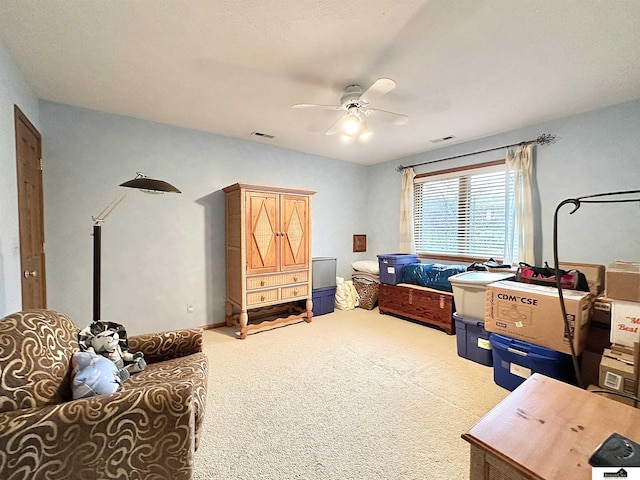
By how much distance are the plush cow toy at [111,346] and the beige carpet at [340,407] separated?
2.04 feet

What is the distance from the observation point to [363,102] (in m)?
2.27

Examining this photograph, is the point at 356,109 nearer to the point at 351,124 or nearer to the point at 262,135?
the point at 351,124

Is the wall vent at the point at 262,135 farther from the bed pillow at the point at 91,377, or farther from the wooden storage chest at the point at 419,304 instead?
the bed pillow at the point at 91,377

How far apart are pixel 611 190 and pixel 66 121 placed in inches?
216

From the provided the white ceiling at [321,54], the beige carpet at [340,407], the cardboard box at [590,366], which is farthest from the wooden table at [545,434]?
the white ceiling at [321,54]

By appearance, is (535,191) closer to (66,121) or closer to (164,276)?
(164,276)

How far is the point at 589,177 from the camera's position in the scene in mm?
2877

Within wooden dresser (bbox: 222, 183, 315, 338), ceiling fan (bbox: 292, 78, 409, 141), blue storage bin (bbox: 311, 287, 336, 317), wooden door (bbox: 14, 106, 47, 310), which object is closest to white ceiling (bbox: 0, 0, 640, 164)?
ceiling fan (bbox: 292, 78, 409, 141)

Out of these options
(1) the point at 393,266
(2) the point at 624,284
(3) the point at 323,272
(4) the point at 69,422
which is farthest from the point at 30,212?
(2) the point at 624,284

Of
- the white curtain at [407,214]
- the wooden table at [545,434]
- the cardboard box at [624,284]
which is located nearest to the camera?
the wooden table at [545,434]

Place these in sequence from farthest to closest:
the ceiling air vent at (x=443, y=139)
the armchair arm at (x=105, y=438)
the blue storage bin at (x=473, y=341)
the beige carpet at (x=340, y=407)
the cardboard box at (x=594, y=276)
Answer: the ceiling air vent at (x=443, y=139) → the blue storage bin at (x=473, y=341) → the cardboard box at (x=594, y=276) → the beige carpet at (x=340, y=407) → the armchair arm at (x=105, y=438)

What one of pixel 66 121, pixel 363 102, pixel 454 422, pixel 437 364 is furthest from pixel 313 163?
pixel 454 422

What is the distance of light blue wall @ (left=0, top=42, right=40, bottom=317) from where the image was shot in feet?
5.83

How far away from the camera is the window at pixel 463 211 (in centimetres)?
360
